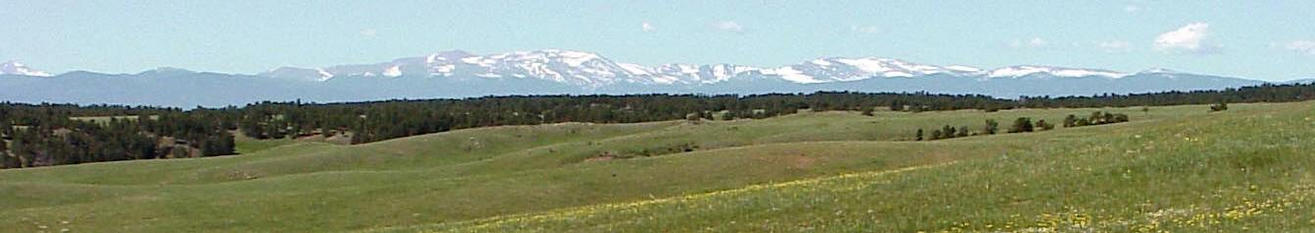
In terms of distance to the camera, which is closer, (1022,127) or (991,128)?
(1022,127)

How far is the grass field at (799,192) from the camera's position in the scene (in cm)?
2575

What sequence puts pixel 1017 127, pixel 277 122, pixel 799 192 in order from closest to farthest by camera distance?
pixel 799 192 < pixel 1017 127 < pixel 277 122

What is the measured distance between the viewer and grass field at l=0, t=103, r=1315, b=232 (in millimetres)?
25750

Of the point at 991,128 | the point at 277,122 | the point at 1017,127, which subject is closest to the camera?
the point at 1017,127

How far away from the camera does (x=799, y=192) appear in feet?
111

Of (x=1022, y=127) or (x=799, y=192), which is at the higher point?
(x=1022, y=127)

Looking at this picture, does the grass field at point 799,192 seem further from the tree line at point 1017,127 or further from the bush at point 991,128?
the bush at point 991,128

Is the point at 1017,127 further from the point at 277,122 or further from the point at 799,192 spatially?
the point at 277,122

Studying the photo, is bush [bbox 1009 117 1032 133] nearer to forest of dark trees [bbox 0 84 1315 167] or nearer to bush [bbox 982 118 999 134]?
bush [bbox 982 118 999 134]

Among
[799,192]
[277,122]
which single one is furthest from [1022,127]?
[277,122]

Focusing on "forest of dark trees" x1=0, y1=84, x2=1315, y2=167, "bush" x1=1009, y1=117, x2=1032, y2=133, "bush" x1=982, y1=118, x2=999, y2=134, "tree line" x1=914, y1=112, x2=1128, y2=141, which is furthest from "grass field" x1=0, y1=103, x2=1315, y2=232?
"forest of dark trees" x1=0, y1=84, x2=1315, y2=167


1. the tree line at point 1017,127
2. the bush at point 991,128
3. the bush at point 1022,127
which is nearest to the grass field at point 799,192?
the bush at point 1022,127

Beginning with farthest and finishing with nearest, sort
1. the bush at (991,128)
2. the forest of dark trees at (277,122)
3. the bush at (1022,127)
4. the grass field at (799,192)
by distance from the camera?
the forest of dark trees at (277,122)
the bush at (991,128)
the bush at (1022,127)
the grass field at (799,192)

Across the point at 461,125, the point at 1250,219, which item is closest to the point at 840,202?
the point at 1250,219
